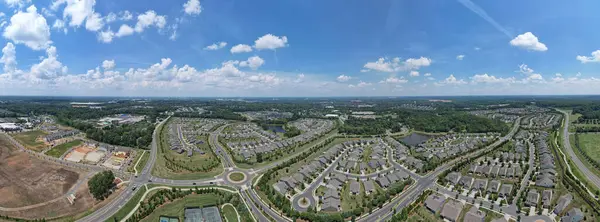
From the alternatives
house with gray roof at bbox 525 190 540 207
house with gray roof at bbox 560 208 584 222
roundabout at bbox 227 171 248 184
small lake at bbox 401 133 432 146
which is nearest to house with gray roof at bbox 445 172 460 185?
house with gray roof at bbox 525 190 540 207

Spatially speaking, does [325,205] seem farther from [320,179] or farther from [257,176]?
[257,176]

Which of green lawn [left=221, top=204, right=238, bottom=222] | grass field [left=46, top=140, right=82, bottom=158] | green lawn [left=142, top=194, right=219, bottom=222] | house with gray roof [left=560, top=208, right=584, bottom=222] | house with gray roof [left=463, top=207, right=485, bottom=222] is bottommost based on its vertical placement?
green lawn [left=221, top=204, right=238, bottom=222]

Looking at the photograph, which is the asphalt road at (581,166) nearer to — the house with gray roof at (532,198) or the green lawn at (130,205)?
the house with gray roof at (532,198)

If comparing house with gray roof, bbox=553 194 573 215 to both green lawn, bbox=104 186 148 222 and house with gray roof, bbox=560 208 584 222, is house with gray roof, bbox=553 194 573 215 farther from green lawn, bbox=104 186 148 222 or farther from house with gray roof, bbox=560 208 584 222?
green lawn, bbox=104 186 148 222

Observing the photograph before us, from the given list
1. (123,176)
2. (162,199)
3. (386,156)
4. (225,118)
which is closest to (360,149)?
(386,156)

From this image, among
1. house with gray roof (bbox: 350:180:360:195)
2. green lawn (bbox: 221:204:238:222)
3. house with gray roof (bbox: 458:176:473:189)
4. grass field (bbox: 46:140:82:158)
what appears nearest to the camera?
green lawn (bbox: 221:204:238:222)
